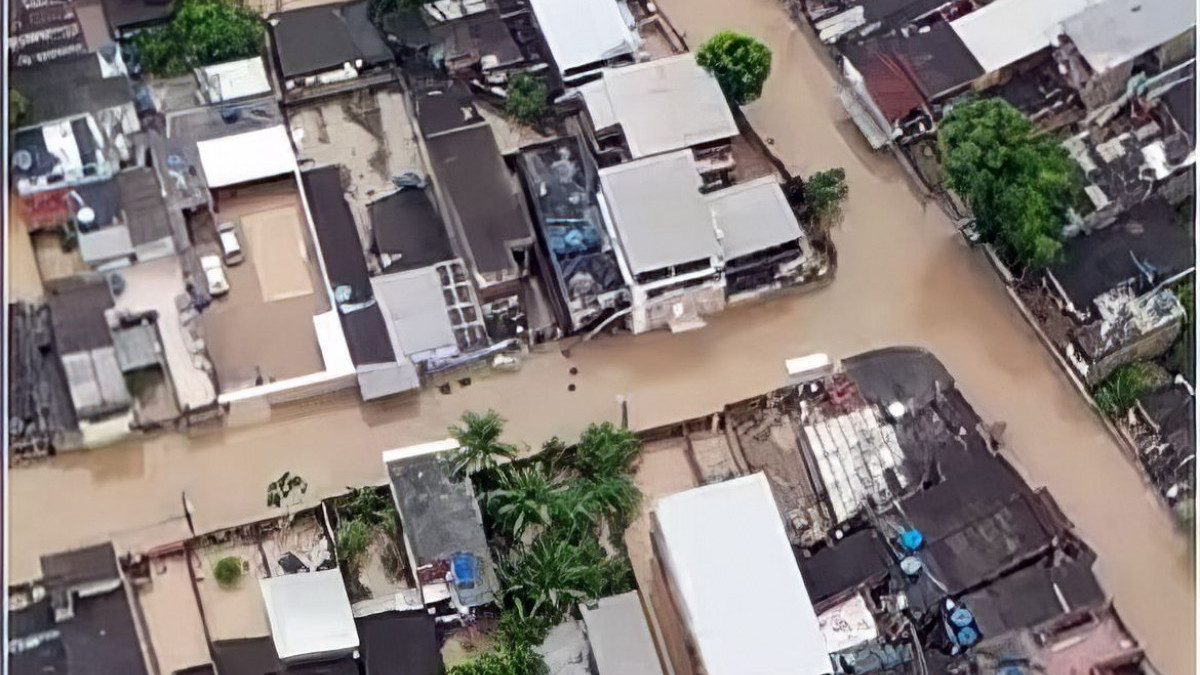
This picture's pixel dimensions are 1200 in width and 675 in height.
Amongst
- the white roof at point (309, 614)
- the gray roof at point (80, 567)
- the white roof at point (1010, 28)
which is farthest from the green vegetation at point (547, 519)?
the white roof at point (1010, 28)

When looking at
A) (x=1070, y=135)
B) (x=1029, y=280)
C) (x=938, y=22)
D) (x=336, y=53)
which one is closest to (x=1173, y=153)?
(x=1070, y=135)

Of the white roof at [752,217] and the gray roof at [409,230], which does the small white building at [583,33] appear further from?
the gray roof at [409,230]

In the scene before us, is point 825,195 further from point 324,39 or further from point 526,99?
point 324,39

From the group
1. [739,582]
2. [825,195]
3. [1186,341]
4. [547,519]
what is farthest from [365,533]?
[1186,341]

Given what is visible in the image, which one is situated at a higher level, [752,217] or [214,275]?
[214,275]

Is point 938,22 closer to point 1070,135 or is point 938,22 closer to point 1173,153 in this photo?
point 1070,135
